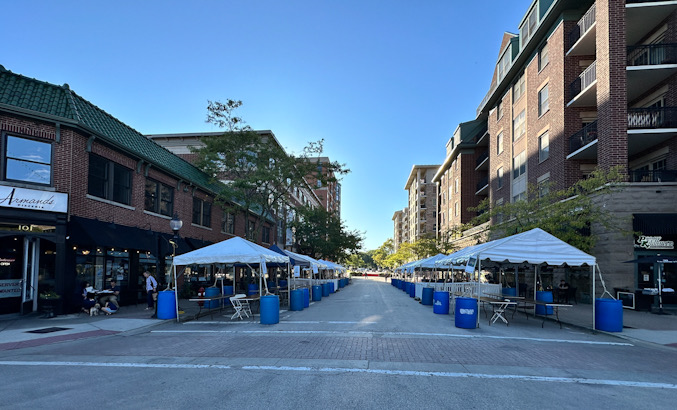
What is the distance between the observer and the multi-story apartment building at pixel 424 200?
97.8 m

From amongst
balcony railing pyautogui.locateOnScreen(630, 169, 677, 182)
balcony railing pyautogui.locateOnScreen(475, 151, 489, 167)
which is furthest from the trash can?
balcony railing pyautogui.locateOnScreen(475, 151, 489, 167)

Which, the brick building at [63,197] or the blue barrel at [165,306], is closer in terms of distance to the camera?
the brick building at [63,197]

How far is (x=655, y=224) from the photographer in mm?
19828

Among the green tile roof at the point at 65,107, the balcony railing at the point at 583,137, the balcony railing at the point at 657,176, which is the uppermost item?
the balcony railing at the point at 583,137

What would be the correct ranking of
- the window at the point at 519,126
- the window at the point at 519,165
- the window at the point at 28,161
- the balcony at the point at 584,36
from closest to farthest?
the window at the point at 28,161 → the balcony at the point at 584,36 → the window at the point at 519,165 → the window at the point at 519,126

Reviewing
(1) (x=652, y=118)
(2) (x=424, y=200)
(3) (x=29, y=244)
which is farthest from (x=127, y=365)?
(2) (x=424, y=200)

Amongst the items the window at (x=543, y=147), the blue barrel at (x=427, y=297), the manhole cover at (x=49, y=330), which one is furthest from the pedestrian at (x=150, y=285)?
the window at (x=543, y=147)

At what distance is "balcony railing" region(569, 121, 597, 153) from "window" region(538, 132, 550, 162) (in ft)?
10.3

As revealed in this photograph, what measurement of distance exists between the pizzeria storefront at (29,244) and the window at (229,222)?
1733 centimetres

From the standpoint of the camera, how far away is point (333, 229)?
55656mm

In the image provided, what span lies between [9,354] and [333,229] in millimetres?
46674

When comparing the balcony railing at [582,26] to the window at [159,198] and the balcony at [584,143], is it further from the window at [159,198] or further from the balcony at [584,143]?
the window at [159,198]

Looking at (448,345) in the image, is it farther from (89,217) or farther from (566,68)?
(566,68)

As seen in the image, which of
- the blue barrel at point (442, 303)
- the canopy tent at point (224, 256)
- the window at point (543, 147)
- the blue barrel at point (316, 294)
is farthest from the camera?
the window at point (543, 147)
